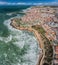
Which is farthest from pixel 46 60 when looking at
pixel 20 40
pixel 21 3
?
pixel 21 3

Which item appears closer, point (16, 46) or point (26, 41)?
point (16, 46)

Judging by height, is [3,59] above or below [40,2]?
below

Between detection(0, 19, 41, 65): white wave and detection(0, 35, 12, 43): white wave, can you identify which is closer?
detection(0, 19, 41, 65): white wave

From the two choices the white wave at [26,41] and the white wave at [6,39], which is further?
the white wave at [6,39]

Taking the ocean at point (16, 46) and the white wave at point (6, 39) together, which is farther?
the white wave at point (6, 39)

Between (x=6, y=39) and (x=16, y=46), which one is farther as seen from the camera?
(x=6, y=39)

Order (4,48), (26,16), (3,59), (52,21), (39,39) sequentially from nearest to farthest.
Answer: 1. (3,59)
2. (4,48)
3. (39,39)
4. (52,21)
5. (26,16)

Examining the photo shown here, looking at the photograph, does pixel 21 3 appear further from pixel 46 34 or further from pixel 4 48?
pixel 4 48

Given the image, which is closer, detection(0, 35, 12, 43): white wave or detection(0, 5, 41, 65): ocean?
detection(0, 5, 41, 65): ocean
